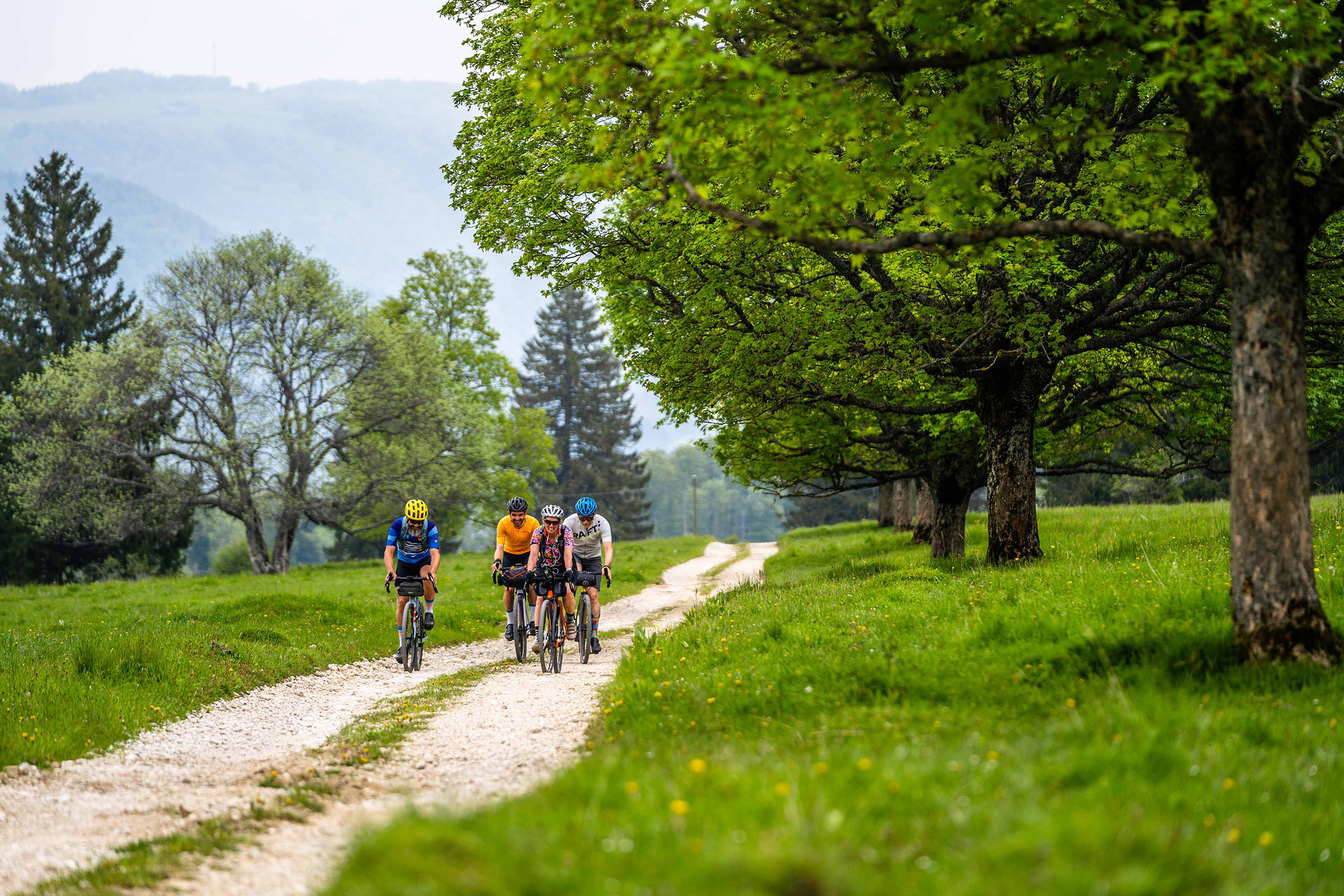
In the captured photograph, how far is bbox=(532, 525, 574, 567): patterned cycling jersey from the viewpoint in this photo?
43.3 feet

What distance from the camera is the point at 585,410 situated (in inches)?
3071

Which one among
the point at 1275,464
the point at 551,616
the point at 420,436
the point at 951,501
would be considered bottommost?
the point at 551,616

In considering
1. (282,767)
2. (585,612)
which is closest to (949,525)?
(585,612)

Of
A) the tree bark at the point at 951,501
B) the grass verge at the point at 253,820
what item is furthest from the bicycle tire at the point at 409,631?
the tree bark at the point at 951,501

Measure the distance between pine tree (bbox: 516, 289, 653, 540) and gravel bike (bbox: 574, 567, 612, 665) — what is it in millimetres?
60631

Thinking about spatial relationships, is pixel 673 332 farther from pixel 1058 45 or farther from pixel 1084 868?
pixel 1084 868

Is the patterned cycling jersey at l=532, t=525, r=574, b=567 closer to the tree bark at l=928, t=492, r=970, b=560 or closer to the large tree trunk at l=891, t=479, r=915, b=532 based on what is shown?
the tree bark at l=928, t=492, r=970, b=560

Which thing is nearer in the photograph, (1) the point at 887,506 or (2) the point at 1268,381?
(2) the point at 1268,381

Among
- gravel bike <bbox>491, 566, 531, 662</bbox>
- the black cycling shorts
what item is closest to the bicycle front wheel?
gravel bike <bbox>491, 566, 531, 662</bbox>

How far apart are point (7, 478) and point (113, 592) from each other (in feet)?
53.1

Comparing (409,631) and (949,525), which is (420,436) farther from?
(409,631)

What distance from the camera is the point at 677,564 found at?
124 ft

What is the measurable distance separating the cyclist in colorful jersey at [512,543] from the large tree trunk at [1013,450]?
762cm

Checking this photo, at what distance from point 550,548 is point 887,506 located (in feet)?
102
